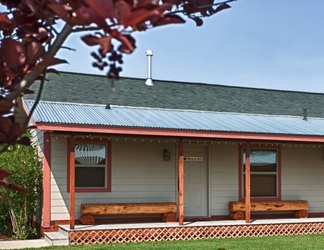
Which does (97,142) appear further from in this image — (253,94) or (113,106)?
(253,94)

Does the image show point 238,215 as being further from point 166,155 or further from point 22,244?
point 22,244

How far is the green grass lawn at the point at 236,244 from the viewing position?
10133 millimetres

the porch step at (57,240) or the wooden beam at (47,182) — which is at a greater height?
the wooden beam at (47,182)

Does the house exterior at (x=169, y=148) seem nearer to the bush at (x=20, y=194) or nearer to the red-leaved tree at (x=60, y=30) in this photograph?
the bush at (x=20, y=194)

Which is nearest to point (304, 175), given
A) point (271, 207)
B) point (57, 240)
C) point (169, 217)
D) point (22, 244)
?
point (271, 207)

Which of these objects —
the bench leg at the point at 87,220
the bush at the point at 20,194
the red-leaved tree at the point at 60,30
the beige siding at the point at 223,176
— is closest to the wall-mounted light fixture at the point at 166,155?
the beige siding at the point at 223,176

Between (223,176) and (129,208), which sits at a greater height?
(223,176)

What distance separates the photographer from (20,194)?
11.8 metres

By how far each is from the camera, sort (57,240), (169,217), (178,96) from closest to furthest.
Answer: (57,240) → (169,217) → (178,96)

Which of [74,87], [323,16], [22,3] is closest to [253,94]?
[323,16]

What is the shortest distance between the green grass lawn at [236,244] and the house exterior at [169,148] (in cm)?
108

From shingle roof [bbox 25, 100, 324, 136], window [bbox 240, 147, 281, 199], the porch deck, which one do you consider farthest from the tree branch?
window [bbox 240, 147, 281, 199]

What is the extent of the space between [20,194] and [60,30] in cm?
1081

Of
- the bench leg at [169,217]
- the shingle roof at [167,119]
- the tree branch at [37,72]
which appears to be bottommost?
the bench leg at [169,217]
